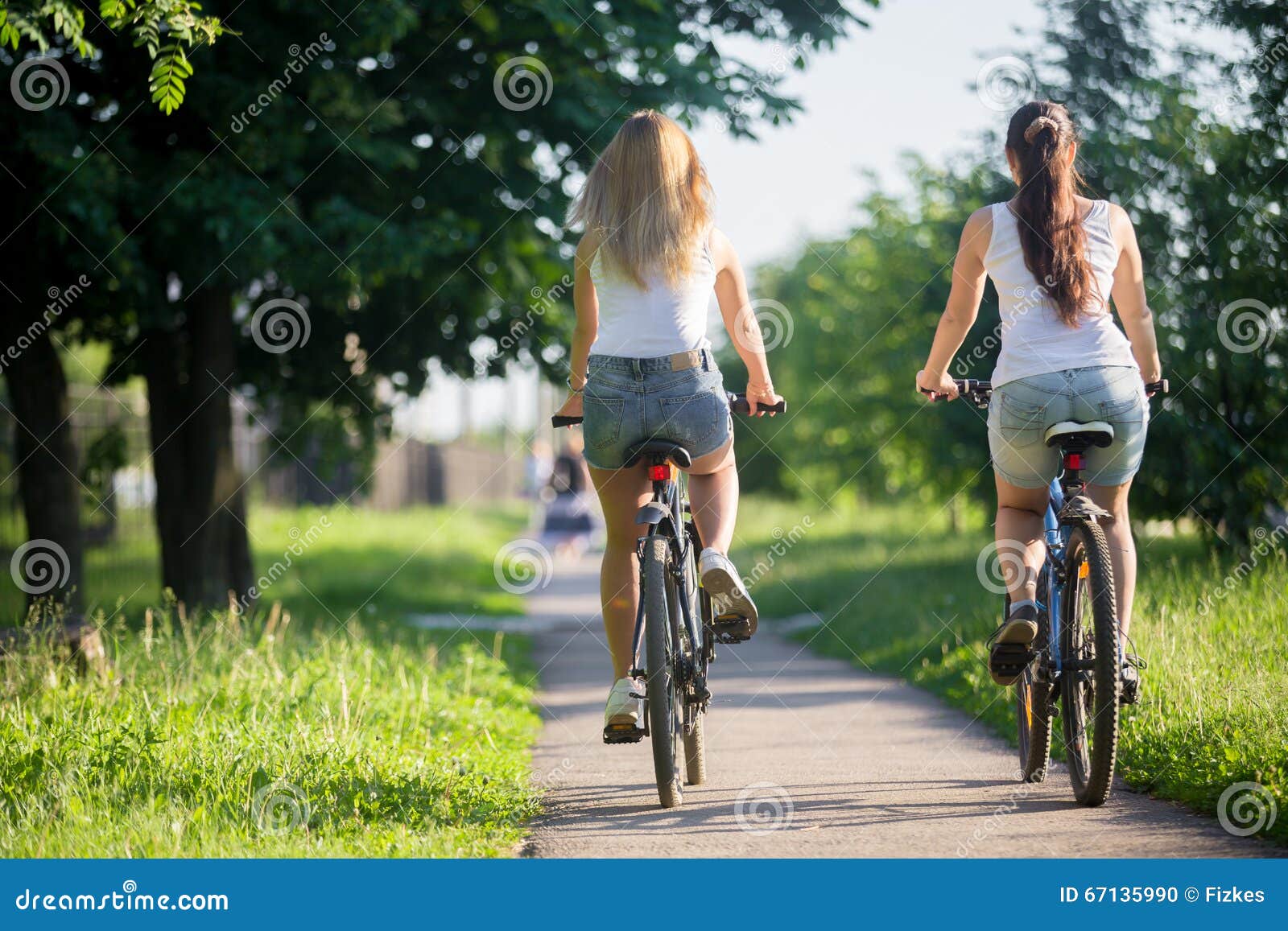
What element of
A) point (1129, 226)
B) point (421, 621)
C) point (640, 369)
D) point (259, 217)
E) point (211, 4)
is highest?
point (211, 4)

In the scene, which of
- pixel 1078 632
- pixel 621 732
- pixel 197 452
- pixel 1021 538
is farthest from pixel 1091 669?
pixel 197 452

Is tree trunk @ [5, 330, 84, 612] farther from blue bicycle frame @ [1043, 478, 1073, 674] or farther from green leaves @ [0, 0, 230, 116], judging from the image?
blue bicycle frame @ [1043, 478, 1073, 674]

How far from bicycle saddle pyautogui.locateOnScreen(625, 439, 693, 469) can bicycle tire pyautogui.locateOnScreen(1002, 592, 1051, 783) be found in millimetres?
1199

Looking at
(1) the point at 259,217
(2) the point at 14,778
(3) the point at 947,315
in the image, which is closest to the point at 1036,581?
(3) the point at 947,315

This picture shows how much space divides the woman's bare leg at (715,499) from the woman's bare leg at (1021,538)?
0.89m

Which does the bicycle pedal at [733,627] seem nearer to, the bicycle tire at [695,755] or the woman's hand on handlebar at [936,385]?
the bicycle tire at [695,755]

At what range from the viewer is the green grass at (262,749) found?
4172 millimetres

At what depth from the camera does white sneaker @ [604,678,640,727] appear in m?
4.41

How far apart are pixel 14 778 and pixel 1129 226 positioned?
4.16 metres

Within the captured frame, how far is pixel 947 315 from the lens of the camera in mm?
4895

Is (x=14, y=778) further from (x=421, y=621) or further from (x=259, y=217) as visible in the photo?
(x=421, y=621)

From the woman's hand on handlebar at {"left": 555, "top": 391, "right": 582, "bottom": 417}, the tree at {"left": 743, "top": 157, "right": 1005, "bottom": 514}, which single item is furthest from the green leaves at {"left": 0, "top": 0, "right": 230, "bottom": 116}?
the tree at {"left": 743, "top": 157, "right": 1005, "bottom": 514}

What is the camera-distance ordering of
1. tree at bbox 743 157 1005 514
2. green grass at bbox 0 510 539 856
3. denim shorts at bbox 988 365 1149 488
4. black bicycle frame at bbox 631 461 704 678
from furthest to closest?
1. tree at bbox 743 157 1005 514
2. black bicycle frame at bbox 631 461 704 678
3. denim shorts at bbox 988 365 1149 488
4. green grass at bbox 0 510 539 856
